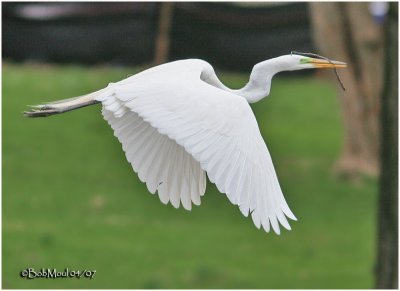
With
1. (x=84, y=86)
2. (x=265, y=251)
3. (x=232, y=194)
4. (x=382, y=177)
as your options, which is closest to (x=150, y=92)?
(x=232, y=194)

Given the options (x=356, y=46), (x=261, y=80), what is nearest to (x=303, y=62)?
(x=261, y=80)

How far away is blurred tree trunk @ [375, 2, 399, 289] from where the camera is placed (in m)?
7.17

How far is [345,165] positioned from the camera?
11023 mm

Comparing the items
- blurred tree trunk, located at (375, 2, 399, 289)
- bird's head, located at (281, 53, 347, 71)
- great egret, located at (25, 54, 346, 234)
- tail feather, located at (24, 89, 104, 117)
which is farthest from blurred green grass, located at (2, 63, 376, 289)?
bird's head, located at (281, 53, 347, 71)

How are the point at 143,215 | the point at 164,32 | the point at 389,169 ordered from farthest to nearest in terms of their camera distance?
1. the point at 164,32
2. the point at 143,215
3. the point at 389,169

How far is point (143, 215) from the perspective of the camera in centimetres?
1022

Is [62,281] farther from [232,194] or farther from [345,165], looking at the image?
[232,194]

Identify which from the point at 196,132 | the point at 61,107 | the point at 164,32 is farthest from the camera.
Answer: the point at 164,32

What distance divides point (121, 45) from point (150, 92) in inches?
289

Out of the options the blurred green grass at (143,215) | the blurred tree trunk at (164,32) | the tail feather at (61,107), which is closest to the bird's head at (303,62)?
the tail feather at (61,107)

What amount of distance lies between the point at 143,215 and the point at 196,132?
5.66 metres

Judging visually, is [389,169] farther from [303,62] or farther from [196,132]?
[196,132]

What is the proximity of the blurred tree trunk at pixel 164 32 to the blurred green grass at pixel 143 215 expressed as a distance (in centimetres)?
39

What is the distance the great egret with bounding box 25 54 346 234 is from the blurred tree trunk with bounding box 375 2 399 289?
6.88ft
